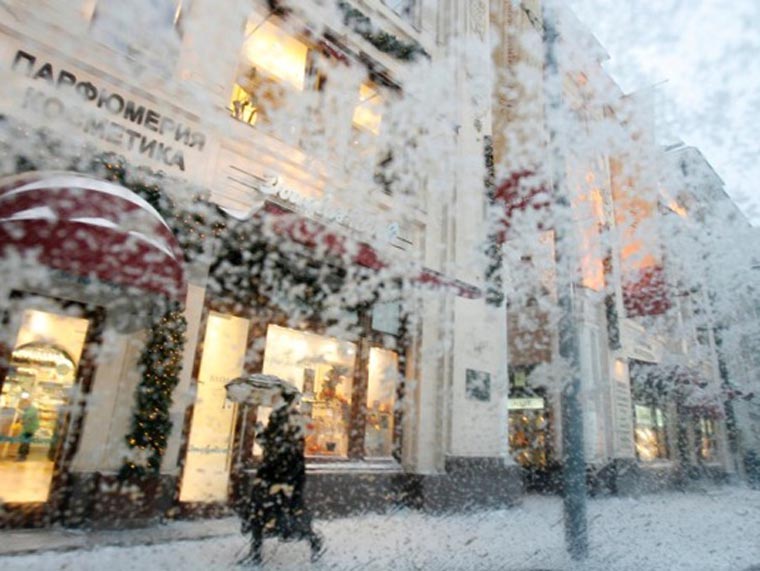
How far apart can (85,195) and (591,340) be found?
13349 mm

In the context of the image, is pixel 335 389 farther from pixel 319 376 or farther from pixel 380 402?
pixel 380 402

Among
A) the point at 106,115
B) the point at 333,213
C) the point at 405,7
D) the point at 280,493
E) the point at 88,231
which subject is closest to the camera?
the point at 88,231

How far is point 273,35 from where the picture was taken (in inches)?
345

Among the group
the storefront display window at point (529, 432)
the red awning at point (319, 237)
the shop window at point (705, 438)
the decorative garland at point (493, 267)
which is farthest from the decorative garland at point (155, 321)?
the shop window at point (705, 438)

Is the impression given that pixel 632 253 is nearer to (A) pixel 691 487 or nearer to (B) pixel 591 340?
(B) pixel 591 340

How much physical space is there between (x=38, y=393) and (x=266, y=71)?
20.4ft

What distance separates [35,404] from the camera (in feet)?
18.4

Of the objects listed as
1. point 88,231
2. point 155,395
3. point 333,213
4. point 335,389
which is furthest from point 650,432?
point 88,231

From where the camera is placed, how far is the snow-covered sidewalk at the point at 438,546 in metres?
4.59

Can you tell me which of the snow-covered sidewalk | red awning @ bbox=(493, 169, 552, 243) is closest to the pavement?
the snow-covered sidewalk

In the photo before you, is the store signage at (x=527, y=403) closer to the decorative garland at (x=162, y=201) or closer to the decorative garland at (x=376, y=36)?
the decorative garland at (x=376, y=36)

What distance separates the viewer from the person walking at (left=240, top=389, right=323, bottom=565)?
4672 millimetres

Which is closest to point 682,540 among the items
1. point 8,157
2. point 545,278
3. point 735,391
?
point 545,278

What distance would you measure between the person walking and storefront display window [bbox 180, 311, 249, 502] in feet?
6.97
